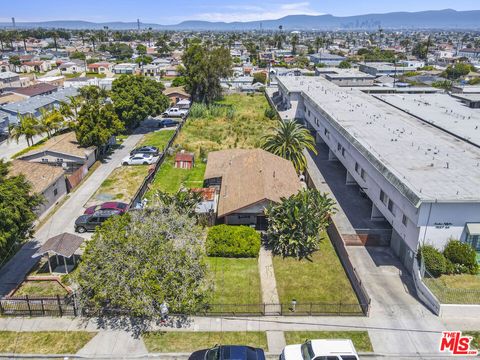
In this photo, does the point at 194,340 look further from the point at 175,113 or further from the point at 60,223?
the point at 175,113

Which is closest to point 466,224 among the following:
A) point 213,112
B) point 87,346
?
point 87,346

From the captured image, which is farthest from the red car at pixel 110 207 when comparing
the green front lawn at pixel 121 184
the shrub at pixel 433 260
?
the shrub at pixel 433 260

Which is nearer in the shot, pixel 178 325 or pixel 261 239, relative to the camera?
pixel 178 325

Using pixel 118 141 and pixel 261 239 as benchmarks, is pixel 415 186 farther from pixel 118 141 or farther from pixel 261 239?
pixel 118 141

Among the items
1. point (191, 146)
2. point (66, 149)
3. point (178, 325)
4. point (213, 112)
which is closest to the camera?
point (178, 325)

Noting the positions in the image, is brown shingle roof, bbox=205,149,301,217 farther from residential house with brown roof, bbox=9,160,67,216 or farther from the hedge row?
residential house with brown roof, bbox=9,160,67,216

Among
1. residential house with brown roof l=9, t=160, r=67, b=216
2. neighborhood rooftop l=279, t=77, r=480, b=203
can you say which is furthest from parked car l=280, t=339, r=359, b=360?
residential house with brown roof l=9, t=160, r=67, b=216

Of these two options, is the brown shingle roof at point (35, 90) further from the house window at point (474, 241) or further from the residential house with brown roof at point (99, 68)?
the house window at point (474, 241)

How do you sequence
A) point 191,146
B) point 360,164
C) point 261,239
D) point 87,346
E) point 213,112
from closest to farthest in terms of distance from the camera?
point 87,346 < point 261,239 < point 360,164 < point 191,146 < point 213,112
